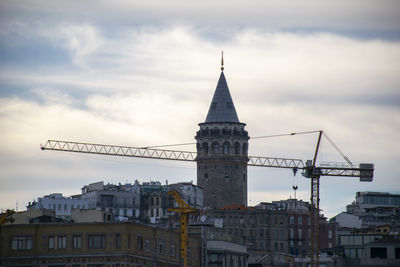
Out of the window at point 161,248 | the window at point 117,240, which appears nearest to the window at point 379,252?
the window at point 161,248

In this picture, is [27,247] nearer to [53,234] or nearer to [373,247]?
[53,234]

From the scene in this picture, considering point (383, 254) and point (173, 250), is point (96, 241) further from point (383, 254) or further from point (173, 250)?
point (383, 254)

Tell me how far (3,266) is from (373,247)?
2206 inches

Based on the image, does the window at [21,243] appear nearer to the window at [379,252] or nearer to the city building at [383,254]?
the city building at [383,254]

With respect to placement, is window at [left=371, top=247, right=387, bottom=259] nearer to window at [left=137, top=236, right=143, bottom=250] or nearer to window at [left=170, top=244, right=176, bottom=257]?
window at [left=170, top=244, right=176, bottom=257]

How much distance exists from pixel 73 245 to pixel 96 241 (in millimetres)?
2683

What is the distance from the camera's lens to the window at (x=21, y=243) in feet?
470

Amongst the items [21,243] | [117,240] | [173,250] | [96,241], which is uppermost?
[117,240]

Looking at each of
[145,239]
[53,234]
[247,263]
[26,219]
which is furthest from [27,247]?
[247,263]

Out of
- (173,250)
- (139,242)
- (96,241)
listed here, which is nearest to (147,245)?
(139,242)

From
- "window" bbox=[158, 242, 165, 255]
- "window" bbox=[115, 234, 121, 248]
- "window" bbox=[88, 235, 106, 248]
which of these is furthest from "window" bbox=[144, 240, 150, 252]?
"window" bbox=[88, 235, 106, 248]

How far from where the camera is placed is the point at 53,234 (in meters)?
143

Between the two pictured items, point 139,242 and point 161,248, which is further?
point 161,248

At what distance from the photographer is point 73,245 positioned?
143 meters
